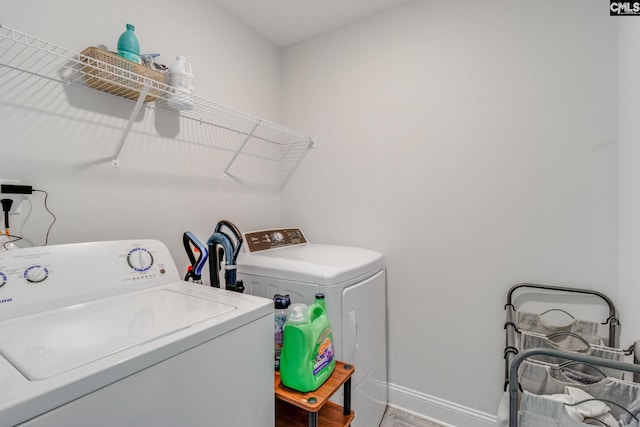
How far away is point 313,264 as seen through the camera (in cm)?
159

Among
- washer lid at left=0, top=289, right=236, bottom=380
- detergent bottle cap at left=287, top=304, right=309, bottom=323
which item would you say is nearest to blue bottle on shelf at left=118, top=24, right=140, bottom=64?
washer lid at left=0, top=289, right=236, bottom=380

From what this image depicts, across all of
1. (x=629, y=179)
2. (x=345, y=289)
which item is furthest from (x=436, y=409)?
(x=629, y=179)

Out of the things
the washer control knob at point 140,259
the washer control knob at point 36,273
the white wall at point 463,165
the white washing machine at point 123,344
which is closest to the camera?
the white washing machine at point 123,344

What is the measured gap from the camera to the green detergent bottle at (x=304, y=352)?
1197mm

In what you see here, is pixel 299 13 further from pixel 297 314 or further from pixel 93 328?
pixel 93 328

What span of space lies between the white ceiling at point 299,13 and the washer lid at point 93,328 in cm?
198

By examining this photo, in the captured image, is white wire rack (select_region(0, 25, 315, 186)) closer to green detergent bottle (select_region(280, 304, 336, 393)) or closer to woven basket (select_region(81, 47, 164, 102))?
woven basket (select_region(81, 47, 164, 102))

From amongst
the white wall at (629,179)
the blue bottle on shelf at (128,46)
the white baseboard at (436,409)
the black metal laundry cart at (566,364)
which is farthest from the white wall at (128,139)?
the white wall at (629,179)

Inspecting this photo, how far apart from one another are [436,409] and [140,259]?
6.65 ft

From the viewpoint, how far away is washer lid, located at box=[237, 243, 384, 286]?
4.97 ft

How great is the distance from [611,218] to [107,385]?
214 centimetres

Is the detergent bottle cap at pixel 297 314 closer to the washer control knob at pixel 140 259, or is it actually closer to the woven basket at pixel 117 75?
the washer control knob at pixel 140 259

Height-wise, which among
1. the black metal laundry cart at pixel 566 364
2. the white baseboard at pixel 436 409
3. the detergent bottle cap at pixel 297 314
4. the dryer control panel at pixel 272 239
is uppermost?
the dryer control panel at pixel 272 239

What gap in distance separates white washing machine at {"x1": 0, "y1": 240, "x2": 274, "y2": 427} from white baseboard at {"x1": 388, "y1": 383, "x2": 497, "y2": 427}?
4.48 feet
